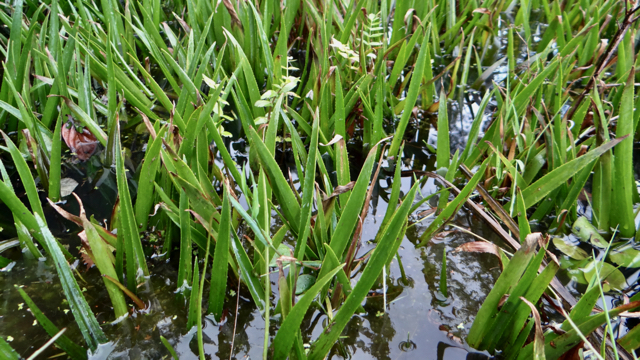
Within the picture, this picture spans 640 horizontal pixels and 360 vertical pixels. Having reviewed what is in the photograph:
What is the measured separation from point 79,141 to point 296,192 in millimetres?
911

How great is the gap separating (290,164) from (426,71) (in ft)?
2.46

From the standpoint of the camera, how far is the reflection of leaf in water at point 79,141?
1540 millimetres

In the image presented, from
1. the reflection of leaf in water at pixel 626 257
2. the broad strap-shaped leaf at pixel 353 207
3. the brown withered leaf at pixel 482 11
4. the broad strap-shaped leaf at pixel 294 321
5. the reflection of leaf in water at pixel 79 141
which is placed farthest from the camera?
the brown withered leaf at pixel 482 11

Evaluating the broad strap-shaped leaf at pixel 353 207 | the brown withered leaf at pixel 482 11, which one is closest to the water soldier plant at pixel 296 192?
the broad strap-shaped leaf at pixel 353 207

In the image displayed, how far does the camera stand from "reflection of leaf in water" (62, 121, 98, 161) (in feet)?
5.05

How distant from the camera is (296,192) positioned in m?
1.20

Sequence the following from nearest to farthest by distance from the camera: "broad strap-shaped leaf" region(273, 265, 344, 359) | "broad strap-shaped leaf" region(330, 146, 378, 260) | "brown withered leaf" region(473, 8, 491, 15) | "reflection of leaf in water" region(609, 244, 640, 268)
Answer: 1. "broad strap-shaped leaf" region(273, 265, 344, 359)
2. "broad strap-shaped leaf" region(330, 146, 378, 260)
3. "reflection of leaf in water" region(609, 244, 640, 268)
4. "brown withered leaf" region(473, 8, 491, 15)

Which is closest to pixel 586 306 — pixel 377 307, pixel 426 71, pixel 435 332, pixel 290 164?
pixel 435 332

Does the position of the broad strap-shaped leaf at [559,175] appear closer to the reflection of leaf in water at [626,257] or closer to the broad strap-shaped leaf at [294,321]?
the reflection of leaf in water at [626,257]

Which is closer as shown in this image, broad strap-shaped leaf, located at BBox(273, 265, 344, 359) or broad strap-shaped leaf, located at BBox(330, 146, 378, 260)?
broad strap-shaped leaf, located at BBox(273, 265, 344, 359)

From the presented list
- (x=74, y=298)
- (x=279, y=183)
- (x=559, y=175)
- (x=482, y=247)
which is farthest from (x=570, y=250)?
(x=74, y=298)

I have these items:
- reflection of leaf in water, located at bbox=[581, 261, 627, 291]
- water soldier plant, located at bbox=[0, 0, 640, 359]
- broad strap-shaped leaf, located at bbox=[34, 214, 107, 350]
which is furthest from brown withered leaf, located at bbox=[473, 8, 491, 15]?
broad strap-shaped leaf, located at bbox=[34, 214, 107, 350]

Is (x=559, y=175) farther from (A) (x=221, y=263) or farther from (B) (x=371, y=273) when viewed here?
(A) (x=221, y=263)

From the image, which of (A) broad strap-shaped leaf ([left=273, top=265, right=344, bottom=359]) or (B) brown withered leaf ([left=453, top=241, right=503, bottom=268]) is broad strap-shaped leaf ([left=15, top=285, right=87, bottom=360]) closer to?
(A) broad strap-shaped leaf ([left=273, top=265, right=344, bottom=359])
